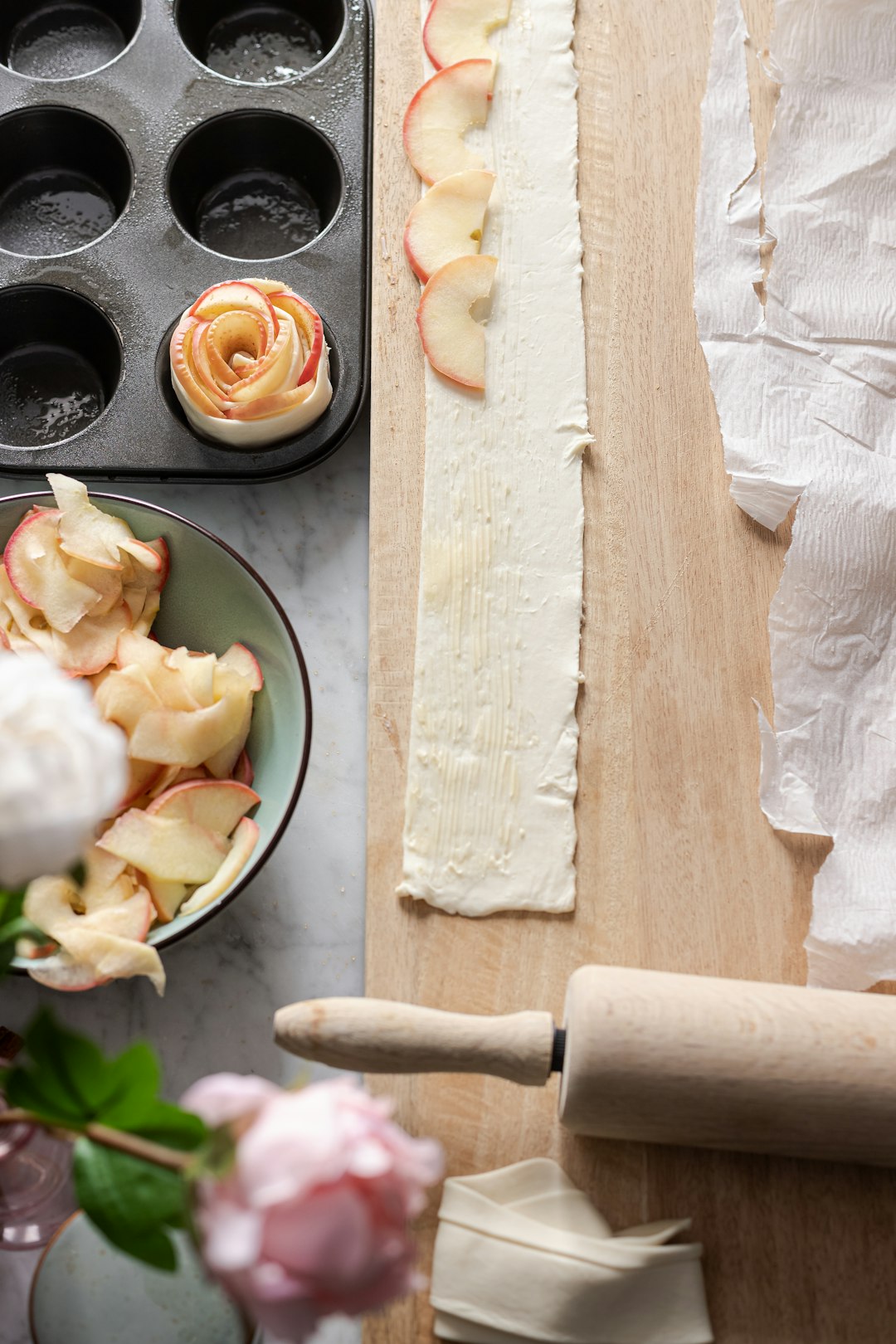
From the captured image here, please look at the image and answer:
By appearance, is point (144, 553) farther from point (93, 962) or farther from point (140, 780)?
point (93, 962)

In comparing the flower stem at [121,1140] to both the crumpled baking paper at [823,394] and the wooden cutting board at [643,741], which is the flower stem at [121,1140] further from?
the crumpled baking paper at [823,394]

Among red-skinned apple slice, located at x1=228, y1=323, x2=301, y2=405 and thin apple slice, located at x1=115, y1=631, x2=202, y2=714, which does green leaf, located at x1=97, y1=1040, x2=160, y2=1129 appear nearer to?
thin apple slice, located at x1=115, y1=631, x2=202, y2=714

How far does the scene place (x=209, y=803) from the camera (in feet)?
2.68

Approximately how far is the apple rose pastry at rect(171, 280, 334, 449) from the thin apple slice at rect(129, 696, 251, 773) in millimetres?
293

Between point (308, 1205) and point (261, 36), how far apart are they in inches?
49.1

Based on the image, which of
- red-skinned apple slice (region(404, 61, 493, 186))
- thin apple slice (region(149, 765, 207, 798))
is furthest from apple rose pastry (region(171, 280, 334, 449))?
thin apple slice (region(149, 765, 207, 798))

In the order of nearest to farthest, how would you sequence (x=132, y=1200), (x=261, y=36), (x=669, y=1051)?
(x=132, y=1200), (x=669, y=1051), (x=261, y=36)

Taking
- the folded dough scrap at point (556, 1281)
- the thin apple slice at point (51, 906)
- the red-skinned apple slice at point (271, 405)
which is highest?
the red-skinned apple slice at point (271, 405)

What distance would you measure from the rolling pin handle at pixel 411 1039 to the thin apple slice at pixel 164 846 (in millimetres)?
143

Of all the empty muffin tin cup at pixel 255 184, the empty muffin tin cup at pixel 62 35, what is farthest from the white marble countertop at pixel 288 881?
the empty muffin tin cup at pixel 62 35

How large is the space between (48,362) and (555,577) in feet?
1.90

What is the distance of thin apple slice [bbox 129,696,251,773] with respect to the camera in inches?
31.7

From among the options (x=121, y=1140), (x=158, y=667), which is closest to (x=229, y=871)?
(x=158, y=667)

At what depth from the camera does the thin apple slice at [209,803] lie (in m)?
0.81
